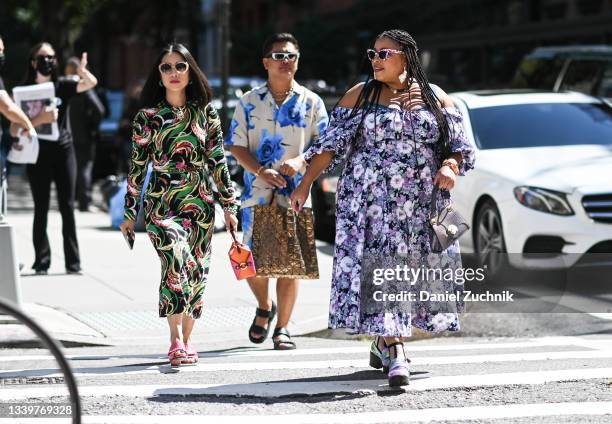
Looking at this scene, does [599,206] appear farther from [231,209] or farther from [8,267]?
[8,267]

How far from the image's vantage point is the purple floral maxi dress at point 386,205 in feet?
22.3

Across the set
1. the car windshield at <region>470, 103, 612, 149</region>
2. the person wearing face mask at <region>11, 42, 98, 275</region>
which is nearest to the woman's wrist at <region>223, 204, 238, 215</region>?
the person wearing face mask at <region>11, 42, 98, 275</region>

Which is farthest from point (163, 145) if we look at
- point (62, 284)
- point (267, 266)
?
point (62, 284)

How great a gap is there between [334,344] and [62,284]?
3.23 m

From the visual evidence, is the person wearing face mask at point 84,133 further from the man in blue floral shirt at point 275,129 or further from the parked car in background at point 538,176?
the man in blue floral shirt at point 275,129

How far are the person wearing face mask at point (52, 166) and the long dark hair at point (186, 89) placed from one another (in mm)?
3507

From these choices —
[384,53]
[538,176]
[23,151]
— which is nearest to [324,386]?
[384,53]

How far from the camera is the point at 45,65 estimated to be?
36.9 feet

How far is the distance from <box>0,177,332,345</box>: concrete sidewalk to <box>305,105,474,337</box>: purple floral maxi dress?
2.12m

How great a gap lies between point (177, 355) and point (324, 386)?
1029mm

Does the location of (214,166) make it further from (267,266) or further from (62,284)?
(62,284)

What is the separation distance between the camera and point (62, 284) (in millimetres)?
11039

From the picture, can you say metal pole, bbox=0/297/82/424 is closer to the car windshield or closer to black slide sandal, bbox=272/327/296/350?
black slide sandal, bbox=272/327/296/350

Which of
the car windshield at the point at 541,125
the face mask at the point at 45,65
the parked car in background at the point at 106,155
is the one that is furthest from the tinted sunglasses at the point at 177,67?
the parked car in background at the point at 106,155
